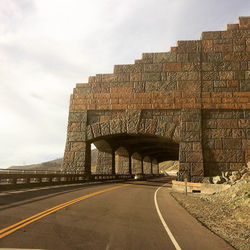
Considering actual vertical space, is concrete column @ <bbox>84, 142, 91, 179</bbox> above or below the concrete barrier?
above

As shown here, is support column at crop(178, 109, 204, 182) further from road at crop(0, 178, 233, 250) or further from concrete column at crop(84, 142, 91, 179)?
road at crop(0, 178, 233, 250)

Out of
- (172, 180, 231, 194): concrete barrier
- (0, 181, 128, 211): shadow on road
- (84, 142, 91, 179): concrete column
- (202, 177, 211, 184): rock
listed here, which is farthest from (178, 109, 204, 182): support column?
(0, 181, 128, 211): shadow on road

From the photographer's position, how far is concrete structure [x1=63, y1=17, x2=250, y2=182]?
24.5m

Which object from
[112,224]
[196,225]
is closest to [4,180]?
[112,224]

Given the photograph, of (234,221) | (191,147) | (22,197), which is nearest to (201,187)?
(191,147)

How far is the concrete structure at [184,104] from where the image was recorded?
2447 cm

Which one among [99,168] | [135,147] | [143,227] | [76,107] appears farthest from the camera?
[135,147]

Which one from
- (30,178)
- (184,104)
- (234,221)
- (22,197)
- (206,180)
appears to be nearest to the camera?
(234,221)

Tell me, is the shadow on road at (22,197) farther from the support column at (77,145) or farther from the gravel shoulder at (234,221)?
the support column at (77,145)

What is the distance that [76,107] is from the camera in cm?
2897

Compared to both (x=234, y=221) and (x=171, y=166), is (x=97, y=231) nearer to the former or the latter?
(x=234, y=221)

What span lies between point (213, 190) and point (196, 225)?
11.7m

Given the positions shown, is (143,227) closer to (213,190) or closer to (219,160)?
(213,190)

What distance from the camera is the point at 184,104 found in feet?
85.3
